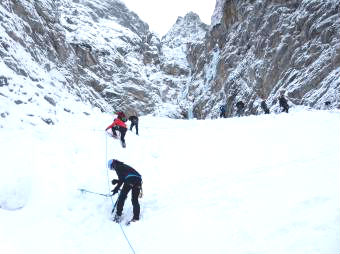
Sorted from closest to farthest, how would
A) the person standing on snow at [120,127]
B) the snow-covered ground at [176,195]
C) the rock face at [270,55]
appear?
the snow-covered ground at [176,195] < the person standing on snow at [120,127] < the rock face at [270,55]

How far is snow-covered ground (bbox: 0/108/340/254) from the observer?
297 inches

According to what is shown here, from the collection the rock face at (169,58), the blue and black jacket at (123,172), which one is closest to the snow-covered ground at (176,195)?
the blue and black jacket at (123,172)

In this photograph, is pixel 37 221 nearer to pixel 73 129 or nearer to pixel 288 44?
pixel 73 129

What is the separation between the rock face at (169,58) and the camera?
2833 centimetres

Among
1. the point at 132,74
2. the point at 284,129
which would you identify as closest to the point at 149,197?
the point at 284,129

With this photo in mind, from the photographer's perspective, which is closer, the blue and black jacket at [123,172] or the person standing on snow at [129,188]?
the person standing on snow at [129,188]

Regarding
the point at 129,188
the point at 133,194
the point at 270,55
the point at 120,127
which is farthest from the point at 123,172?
the point at 270,55

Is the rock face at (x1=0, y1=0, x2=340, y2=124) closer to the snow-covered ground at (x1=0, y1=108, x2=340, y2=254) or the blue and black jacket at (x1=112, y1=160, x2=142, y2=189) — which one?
the snow-covered ground at (x1=0, y1=108, x2=340, y2=254)

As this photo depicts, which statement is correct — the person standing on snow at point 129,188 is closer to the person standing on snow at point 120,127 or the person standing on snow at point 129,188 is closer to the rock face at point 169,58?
the person standing on snow at point 120,127

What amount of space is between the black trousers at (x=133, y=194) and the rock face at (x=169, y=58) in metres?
8.16

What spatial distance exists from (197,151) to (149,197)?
18.5 ft

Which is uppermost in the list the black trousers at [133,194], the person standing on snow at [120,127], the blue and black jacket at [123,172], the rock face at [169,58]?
the rock face at [169,58]

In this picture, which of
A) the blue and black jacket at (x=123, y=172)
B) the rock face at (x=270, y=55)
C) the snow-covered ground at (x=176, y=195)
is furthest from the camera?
the rock face at (x=270, y=55)

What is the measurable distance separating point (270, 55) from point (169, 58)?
48.9 m
